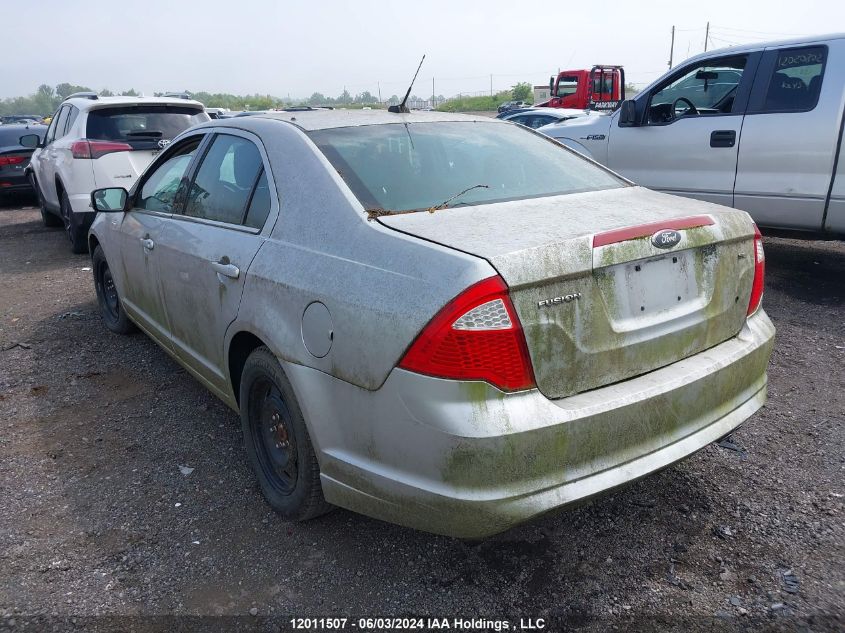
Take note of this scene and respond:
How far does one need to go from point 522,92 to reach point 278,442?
64137mm

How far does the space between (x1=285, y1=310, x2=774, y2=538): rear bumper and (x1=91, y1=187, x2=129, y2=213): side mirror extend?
2.66 metres

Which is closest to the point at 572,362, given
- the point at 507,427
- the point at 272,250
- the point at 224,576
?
the point at 507,427

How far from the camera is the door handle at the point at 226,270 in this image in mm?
3002

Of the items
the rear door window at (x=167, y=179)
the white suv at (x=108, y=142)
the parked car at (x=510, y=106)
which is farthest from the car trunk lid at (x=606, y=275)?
the parked car at (x=510, y=106)

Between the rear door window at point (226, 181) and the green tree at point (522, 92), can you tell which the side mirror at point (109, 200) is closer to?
the rear door window at point (226, 181)

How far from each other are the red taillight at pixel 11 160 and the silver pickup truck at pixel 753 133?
1087cm

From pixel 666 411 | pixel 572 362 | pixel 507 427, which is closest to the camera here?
pixel 507 427

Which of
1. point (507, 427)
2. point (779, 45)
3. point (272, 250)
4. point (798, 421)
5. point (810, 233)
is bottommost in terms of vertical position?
point (798, 421)

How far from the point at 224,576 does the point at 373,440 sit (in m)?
0.91

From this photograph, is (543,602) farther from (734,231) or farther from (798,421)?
(798,421)

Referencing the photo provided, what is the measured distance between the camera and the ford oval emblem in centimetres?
240

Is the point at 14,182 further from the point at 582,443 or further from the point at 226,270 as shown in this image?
the point at 582,443

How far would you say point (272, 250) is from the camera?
283cm

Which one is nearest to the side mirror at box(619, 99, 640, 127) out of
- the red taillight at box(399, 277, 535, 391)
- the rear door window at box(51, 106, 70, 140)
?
the red taillight at box(399, 277, 535, 391)
